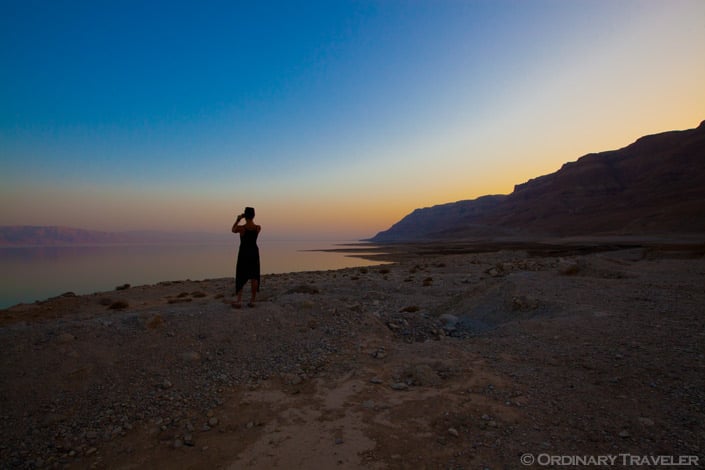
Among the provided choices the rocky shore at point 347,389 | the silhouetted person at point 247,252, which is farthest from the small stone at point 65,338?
the silhouetted person at point 247,252

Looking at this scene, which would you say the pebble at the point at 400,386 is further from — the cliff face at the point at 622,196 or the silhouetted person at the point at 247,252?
the cliff face at the point at 622,196

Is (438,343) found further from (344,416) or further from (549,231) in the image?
(549,231)

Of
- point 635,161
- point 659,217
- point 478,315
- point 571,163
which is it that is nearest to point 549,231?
point 659,217

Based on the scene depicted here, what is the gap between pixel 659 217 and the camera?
7644cm

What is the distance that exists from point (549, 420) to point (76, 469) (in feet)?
18.3

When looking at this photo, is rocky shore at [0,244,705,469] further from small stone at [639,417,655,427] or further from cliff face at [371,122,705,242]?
cliff face at [371,122,705,242]

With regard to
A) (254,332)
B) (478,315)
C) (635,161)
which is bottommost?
(478,315)

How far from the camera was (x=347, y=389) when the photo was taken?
17.6ft

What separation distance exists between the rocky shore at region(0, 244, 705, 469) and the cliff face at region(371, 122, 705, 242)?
8380cm

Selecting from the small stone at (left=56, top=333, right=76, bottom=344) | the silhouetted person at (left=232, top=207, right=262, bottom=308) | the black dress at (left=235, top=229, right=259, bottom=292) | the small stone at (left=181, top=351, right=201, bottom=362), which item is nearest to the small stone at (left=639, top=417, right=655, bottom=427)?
the small stone at (left=181, top=351, right=201, bottom=362)

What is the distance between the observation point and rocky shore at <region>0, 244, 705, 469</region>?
3.77 meters

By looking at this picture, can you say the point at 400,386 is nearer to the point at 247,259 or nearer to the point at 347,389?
the point at 347,389

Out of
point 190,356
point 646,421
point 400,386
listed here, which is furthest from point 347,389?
point 646,421

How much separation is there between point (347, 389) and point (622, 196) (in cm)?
14081
